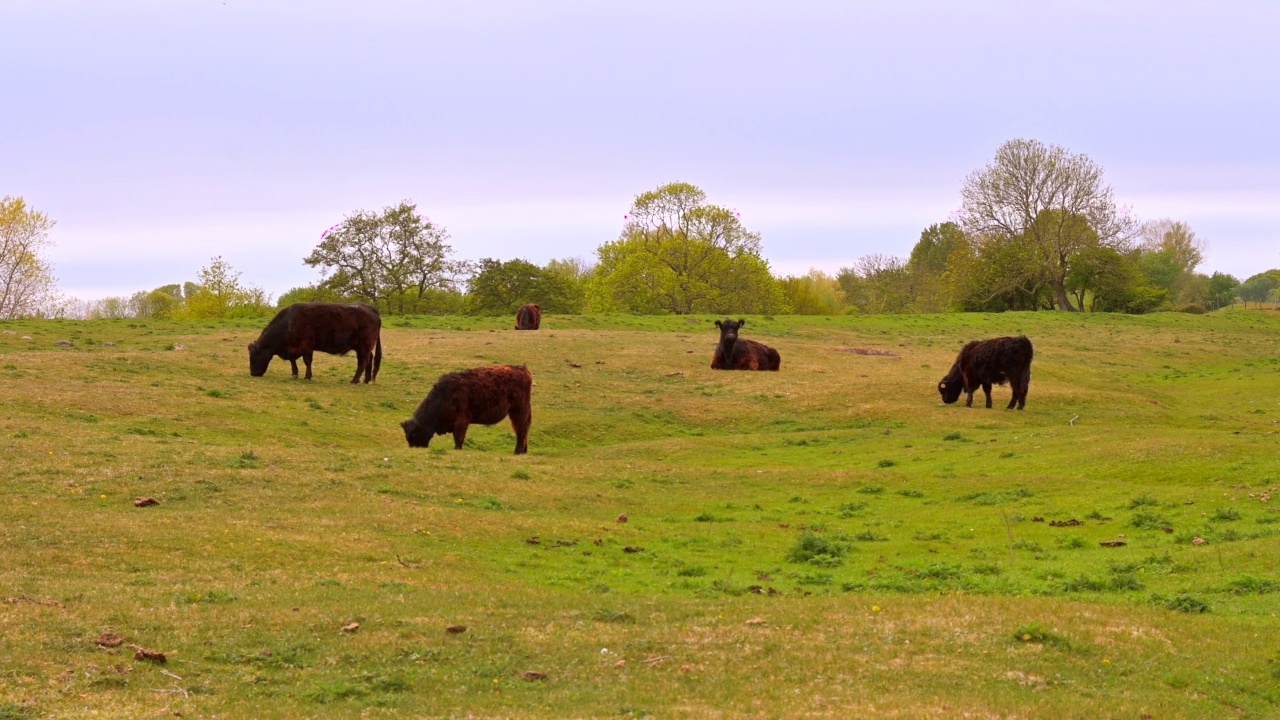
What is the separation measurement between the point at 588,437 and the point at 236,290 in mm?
63272

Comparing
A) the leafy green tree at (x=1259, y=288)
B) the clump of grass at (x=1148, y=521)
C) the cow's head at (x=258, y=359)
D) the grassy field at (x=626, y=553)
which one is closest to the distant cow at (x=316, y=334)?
the cow's head at (x=258, y=359)

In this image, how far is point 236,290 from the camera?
85.8 m

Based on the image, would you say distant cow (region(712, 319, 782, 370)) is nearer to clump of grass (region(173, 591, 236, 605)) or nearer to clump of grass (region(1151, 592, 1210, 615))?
clump of grass (region(1151, 592, 1210, 615))

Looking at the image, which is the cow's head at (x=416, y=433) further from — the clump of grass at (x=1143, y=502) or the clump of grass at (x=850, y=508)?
the clump of grass at (x=1143, y=502)

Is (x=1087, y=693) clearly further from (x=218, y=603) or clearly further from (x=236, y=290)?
(x=236, y=290)

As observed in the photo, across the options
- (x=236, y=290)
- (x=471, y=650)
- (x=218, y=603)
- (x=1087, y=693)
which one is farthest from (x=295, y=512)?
Answer: (x=236, y=290)

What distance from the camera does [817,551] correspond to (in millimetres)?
16484

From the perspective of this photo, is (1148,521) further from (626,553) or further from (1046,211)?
(1046,211)

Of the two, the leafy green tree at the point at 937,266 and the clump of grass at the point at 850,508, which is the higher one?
the leafy green tree at the point at 937,266

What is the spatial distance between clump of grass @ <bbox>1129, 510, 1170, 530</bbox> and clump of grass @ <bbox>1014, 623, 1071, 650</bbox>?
7656mm

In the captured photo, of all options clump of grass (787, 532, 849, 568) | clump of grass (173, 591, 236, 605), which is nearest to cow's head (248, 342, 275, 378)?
clump of grass (787, 532, 849, 568)

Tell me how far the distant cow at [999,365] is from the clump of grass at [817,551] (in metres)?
18.0

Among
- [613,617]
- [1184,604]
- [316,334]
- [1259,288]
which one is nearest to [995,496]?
[1184,604]

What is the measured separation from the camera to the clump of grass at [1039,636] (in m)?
10.6
